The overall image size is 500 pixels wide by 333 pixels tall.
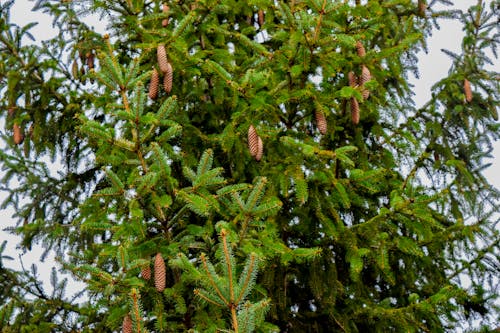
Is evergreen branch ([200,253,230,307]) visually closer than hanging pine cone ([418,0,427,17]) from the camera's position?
Yes

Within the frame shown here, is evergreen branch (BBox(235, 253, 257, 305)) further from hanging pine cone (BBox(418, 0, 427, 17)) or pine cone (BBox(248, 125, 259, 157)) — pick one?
hanging pine cone (BBox(418, 0, 427, 17))

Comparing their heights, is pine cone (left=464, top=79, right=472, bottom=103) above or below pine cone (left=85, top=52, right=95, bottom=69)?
below

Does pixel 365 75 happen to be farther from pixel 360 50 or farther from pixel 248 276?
pixel 248 276

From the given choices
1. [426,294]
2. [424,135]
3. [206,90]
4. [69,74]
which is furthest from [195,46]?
[426,294]

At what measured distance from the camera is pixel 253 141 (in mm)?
4703

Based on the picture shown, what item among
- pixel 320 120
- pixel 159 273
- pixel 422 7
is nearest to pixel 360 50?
pixel 320 120

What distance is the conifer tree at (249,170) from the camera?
436 centimetres

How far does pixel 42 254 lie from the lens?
23.3 feet

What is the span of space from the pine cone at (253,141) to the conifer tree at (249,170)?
0.02 metres

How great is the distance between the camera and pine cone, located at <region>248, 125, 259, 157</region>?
4672 mm

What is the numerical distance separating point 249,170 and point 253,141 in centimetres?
131

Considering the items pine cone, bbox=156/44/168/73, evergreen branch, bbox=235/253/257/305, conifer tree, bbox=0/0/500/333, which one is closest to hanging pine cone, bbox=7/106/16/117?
conifer tree, bbox=0/0/500/333

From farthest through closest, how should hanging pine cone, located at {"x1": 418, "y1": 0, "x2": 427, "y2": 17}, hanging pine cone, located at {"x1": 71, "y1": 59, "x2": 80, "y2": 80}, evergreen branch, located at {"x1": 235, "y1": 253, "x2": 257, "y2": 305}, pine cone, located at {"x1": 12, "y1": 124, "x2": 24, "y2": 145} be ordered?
hanging pine cone, located at {"x1": 418, "y1": 0, "x2": 427, "y2": 17} → hanging pine cone, located at {"x1": 71, "y1": 59, "x2": 80, "y2": 80} → pine cone, located at {"x1": 12, "y1": 124, "x2": 24, "y2": 145} → evergreen branch, located at {"x1": 235, "y1": 253, "x2": 257, "y2": 305}

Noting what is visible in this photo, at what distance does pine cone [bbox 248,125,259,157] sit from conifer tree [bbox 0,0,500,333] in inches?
0.6
